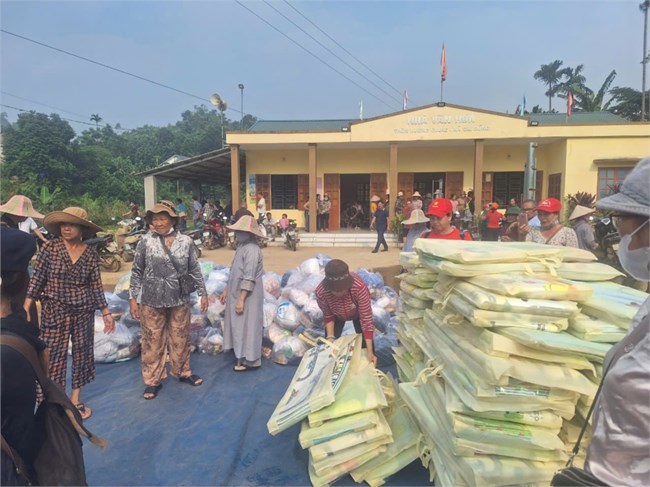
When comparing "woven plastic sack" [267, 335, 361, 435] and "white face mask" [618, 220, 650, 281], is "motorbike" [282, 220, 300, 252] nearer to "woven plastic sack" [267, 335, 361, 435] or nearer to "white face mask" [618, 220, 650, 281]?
"woven plastic sack" [267, 335, 361, 435]

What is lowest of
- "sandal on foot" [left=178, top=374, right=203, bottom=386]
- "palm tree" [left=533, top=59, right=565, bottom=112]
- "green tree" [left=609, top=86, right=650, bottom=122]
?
"sandal on foot" [left=178, top=374, right=203, bottom=386]

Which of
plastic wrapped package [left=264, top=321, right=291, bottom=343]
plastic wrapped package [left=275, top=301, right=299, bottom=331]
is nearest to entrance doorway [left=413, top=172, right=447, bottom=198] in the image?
plastic wrapped package [left=275, top=301, right=299, bottom=331]

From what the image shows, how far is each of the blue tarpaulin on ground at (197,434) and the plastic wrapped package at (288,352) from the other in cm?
13

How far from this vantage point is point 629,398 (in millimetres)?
927

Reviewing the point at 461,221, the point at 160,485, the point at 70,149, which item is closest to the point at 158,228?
the point at 160,485

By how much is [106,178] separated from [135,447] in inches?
1194

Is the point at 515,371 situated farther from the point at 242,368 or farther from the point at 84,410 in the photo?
the point at 84,410

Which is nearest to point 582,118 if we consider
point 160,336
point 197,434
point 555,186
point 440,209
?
point 555,186

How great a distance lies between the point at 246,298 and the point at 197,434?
54.8 inches

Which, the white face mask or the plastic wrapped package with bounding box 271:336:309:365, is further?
the plastic wrapped package with bounding box 271:336:309:365

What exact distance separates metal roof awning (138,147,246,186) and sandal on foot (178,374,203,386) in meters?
A: 12.0

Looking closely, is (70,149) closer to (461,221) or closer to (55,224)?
(461,221)

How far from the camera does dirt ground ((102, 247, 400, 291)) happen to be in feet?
29.2

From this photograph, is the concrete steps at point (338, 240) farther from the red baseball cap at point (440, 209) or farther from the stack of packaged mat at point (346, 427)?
the stack of packaged mat at point (346, 427)
